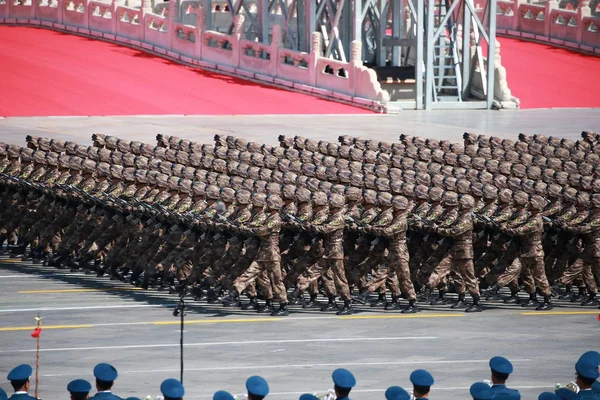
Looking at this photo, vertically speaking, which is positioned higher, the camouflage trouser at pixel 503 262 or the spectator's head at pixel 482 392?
the spectator's head at pixel 482 392

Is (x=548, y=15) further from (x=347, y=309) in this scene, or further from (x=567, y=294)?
(x=347, y=309)

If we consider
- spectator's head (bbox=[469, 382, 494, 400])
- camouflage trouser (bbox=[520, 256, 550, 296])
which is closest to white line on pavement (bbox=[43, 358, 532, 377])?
camouflage trouser (bbox=[520, 256, 550, 296])

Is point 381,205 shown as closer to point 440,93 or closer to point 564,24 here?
point 440,93

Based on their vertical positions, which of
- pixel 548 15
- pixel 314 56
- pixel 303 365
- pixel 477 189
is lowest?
pixel 303 365

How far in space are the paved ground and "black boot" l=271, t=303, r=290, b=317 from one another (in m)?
0.09

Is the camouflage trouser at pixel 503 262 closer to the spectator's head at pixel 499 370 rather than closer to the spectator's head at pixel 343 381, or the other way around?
the spectator's head at pixel 499 370

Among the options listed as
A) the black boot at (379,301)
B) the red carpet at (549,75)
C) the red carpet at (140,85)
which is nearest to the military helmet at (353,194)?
the black boot at (379,301)

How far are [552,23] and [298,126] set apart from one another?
15376mm

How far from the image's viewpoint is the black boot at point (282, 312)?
17766 mm

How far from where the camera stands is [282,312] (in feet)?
58.5

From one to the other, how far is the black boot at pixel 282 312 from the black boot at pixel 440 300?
202cm

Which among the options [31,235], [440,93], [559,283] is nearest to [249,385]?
[559,283]

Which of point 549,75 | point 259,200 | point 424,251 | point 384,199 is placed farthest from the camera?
point 549,75

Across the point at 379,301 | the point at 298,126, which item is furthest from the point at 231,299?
the point at 298,126
